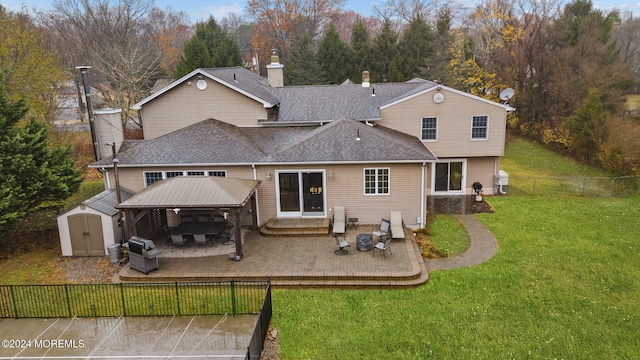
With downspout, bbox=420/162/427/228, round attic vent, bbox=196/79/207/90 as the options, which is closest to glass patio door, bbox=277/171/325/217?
downspout, bbox=420/162/427/228

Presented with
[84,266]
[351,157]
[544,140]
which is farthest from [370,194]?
[544,140]

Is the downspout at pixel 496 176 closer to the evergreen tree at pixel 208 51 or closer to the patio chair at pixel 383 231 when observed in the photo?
the patio chair at pixel 383 231

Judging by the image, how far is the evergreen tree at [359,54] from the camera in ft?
160

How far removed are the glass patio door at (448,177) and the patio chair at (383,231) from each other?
7.75m

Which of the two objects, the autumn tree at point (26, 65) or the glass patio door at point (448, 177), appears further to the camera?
the autumn tree at point (26, 65)

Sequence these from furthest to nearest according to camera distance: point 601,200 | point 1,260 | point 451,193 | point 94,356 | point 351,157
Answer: point 451,193, point 601,200, point 351,157, point 1,260, point 94,356

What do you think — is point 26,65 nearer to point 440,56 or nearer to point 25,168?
point 25,168

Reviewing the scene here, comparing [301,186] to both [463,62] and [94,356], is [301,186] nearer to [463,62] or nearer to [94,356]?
[94,356]

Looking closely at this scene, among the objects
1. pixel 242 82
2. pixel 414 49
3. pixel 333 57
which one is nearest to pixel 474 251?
pixel 242 82

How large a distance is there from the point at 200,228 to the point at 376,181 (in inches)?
269

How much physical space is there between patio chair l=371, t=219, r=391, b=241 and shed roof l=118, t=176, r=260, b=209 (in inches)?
186

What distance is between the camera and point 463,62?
41750mm

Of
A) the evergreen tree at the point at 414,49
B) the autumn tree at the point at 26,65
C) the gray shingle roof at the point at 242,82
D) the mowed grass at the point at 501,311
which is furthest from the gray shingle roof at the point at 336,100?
the evergreen tree at the point at 414,49

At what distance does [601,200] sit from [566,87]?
17466 millimetres
